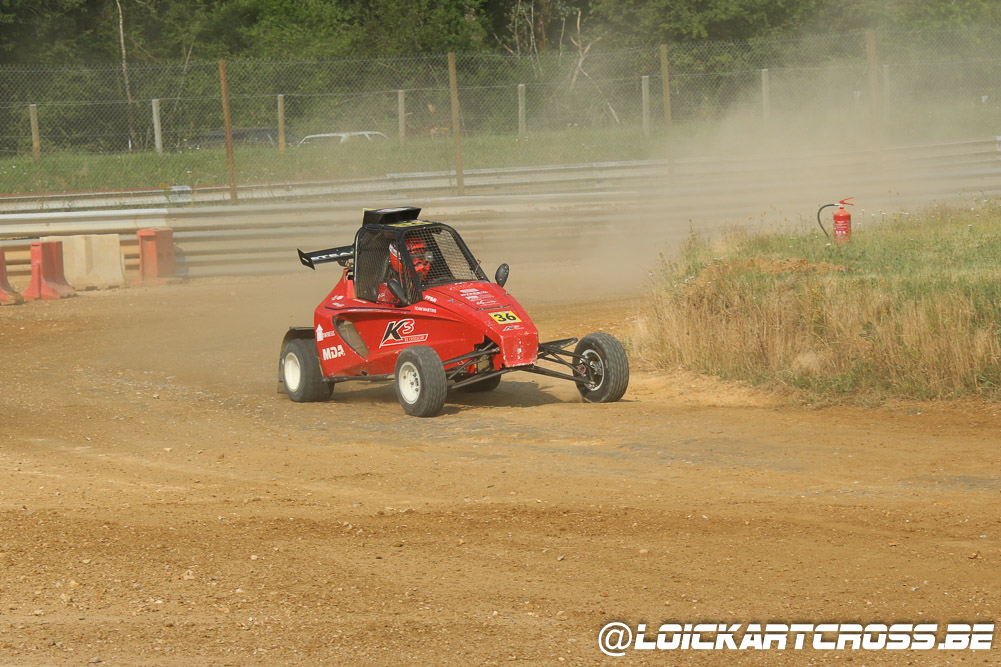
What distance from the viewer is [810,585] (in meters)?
5.05

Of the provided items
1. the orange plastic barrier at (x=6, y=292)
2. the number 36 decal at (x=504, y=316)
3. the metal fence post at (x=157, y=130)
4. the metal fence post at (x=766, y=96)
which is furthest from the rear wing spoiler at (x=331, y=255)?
the metal fence post at (x=766, y=96)

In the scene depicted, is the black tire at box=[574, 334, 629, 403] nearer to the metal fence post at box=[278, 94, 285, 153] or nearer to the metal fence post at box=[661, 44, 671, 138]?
the metal fence post at box=[661, 44, 671, 138]

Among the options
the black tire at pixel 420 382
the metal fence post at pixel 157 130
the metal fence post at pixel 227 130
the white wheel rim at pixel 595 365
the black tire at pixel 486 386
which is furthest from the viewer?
the metal fence post at pixel 157 130

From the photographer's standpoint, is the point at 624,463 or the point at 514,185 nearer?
the point at 624,463

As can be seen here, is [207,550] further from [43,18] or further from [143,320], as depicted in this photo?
[43,18]

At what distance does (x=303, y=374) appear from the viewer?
10195mm

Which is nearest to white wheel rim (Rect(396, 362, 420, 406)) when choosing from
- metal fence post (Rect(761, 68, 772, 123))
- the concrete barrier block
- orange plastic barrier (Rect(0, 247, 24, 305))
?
orange plastic barrier (Rect(0, 247, 24, 305))

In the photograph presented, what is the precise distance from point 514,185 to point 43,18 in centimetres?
1796

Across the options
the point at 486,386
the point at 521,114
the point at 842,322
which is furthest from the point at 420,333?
the point at 521,114

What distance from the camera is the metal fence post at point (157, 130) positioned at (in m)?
22.4

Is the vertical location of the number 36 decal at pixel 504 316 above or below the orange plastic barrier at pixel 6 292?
below

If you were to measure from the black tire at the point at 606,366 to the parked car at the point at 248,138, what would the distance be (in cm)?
1448

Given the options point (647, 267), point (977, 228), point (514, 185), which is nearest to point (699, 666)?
point (977, 228)

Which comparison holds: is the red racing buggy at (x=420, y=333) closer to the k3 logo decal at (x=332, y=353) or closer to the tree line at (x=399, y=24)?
the k3 logo decal at (x=332, y=353)
